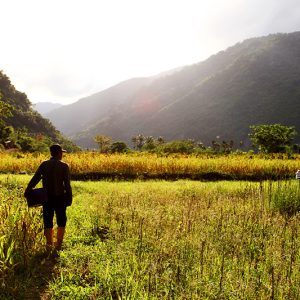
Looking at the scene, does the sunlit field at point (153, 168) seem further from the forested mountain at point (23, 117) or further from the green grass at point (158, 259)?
the forested mountain at point (23, 117)

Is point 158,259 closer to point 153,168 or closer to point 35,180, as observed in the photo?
point 35,180

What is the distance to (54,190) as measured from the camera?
7.80 metres

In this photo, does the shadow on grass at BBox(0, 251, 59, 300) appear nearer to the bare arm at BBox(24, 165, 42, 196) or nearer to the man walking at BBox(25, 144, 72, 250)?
the man walking at BBox(25, 144, 72, 250)

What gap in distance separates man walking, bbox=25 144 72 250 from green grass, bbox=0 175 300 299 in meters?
0.29

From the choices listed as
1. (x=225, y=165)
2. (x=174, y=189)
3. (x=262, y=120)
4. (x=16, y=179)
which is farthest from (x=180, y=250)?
(x=262, y=120)

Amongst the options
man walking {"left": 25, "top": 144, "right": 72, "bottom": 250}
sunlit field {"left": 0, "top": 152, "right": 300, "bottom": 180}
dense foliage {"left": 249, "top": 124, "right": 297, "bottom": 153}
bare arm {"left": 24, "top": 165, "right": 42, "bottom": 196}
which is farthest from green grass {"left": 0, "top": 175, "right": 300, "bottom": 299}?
dense foliage {"left": 249, "top": 124, "right": 297, "bottom": 153}

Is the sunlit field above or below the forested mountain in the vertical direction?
below

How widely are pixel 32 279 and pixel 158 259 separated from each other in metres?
2.22

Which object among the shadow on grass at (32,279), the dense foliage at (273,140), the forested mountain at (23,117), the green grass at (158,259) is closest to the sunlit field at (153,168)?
the green grass at (158,259)

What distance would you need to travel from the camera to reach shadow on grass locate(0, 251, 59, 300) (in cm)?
608

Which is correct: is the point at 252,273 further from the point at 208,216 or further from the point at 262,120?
the point at 262,120

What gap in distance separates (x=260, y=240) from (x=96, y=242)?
3.53 metres

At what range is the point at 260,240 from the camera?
818cm

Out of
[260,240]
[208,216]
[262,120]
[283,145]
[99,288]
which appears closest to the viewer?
[99,288]
